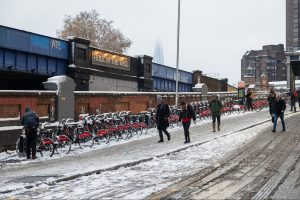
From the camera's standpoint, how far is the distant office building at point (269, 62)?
510 feet

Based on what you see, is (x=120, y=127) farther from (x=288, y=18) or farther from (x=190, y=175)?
(x=288, y=18)

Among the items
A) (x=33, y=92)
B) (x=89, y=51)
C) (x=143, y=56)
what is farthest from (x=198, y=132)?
(x=143, y=56)

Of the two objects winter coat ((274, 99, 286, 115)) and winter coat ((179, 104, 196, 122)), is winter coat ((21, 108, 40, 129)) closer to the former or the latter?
winter coat ((179, 104, 196, 122))

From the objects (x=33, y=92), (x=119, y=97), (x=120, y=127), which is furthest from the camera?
(x=119, y=97)

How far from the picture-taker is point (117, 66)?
1716 inches

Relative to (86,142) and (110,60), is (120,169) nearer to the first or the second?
(86,142)

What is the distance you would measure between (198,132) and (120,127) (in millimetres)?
3822

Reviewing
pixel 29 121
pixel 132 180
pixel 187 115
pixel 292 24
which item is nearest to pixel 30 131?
pixel 29 121

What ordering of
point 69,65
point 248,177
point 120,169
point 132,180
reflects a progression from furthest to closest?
1. point 69,65
2. point 120,169
3. point 248,177
4. point 132,180

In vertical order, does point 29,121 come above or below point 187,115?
below

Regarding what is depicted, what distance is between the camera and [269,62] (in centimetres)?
15650

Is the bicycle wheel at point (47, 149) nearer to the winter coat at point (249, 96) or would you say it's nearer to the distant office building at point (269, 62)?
the winter coat at point (249, 96)

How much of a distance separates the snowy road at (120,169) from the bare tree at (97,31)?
52042mm

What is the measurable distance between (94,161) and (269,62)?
150 metres
